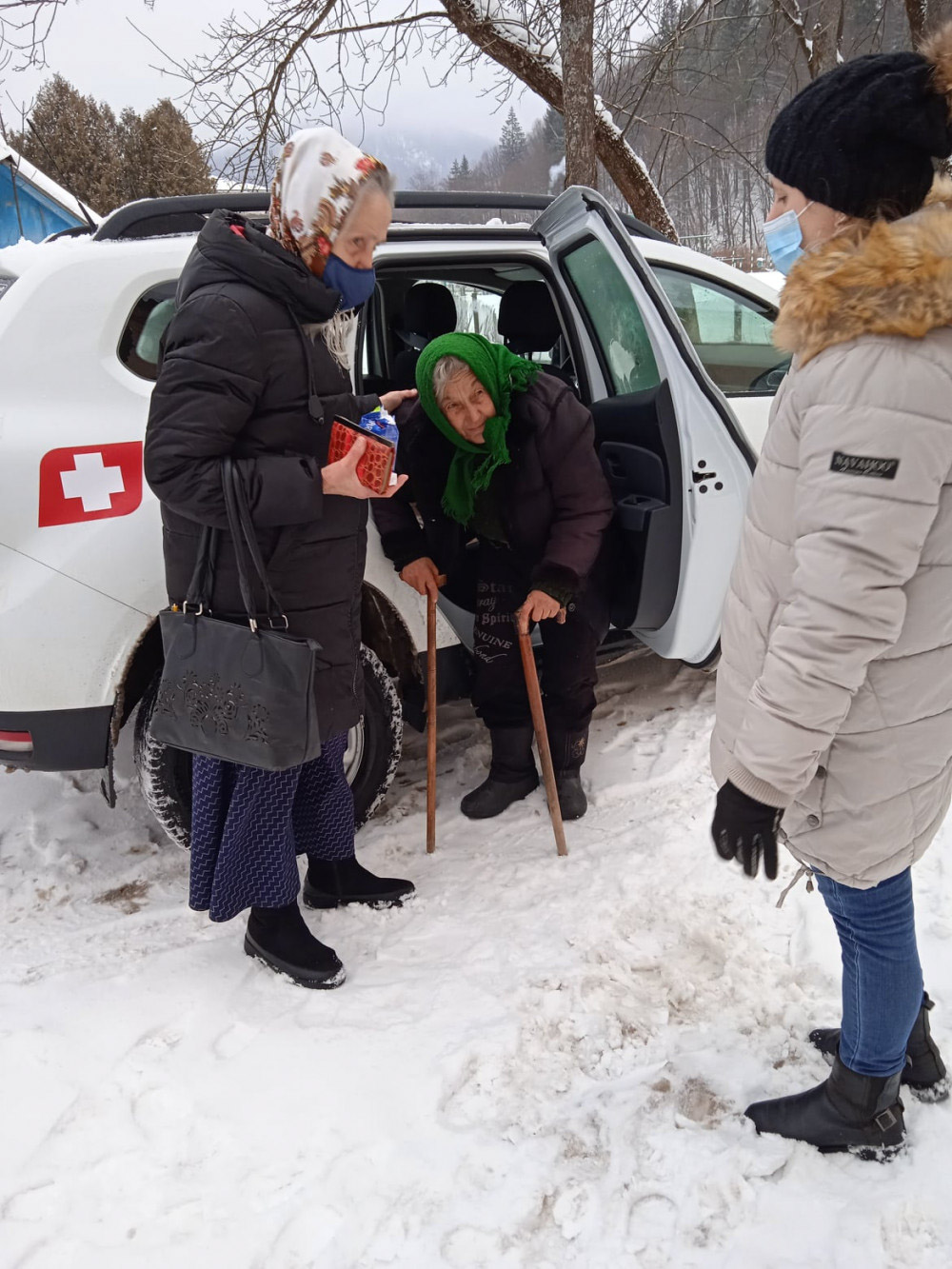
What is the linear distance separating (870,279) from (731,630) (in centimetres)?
62

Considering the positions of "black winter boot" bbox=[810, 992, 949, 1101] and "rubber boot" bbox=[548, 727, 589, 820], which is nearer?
"black winter boot" bbox=[810, 992, 949, 1101]

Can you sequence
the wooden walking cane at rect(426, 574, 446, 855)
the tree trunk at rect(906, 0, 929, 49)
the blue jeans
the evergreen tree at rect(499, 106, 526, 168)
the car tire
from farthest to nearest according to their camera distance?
1. the evergreen tree at rect(499, 106, 526, 168)
2. the tree trunk at rect(906, 0, 929, 49)
3. the wooden walking cane at rect(426, 574, 446, 855)
4. the car tire
5. the blue jeans

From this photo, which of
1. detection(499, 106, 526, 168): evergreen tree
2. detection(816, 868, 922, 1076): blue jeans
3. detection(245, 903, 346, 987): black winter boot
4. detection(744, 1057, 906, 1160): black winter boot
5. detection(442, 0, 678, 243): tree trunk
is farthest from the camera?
detection(499, 106, 526, 168): evergreen tree

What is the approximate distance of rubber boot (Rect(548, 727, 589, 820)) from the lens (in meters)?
3.11

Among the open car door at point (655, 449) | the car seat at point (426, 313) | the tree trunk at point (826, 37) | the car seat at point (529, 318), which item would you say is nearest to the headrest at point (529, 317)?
the car seat at point (529, 318)

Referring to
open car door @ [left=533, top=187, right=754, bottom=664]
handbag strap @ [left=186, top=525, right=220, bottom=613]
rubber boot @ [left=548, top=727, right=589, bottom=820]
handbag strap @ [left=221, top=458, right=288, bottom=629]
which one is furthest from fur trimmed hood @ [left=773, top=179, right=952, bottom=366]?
rubber boot @ [left=548, top=727, right=589, bottom=820]

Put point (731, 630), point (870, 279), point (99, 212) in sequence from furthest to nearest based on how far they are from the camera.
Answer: point (99, 212) < point (731, 630) < point (870, 279)

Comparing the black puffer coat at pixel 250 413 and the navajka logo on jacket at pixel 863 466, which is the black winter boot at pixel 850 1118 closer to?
the navajka logo on jacket at pixel 863 466

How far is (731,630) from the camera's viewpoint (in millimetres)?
1585

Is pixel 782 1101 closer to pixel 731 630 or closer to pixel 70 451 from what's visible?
pixel 731 630

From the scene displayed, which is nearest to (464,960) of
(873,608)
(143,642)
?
(143,642)

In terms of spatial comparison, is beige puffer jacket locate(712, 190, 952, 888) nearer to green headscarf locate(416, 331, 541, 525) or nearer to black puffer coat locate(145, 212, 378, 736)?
black puffer coat locate(145, 212, 378, 736)

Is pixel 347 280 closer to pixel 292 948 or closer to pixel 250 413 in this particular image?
pixel 250 413

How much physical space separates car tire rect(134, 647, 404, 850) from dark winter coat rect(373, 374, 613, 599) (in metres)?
0.44
